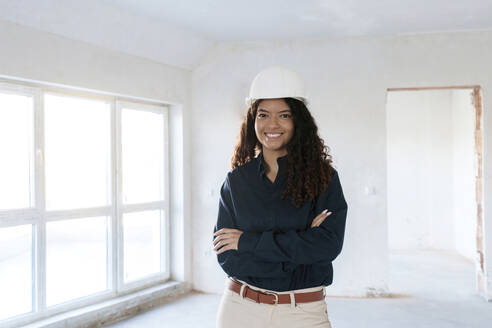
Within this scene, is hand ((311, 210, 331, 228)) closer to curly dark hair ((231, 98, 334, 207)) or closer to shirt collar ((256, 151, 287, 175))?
curly dark hair ((231, 98, 334, 207))

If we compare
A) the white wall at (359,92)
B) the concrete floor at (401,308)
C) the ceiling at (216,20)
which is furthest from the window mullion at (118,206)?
the white wall at (359,92)

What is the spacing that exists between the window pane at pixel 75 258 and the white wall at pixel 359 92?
124 cm

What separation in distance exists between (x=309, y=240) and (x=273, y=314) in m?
0.28

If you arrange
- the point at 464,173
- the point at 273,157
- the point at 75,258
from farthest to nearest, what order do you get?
the point at 464,173, the point at 75,258, the point at 273,157

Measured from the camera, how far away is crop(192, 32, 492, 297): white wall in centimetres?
457

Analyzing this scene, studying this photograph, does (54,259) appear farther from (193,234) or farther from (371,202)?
(371,202)

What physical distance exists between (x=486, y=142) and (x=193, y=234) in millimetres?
3269

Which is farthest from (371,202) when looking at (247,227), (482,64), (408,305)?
(247,227)

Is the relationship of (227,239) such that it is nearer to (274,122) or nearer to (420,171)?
(274,122)

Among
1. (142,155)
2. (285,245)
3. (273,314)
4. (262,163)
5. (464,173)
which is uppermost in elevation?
(142,155)

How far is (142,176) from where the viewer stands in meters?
4.59

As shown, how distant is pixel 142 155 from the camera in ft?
15.1

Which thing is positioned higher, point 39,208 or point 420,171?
point 420,171

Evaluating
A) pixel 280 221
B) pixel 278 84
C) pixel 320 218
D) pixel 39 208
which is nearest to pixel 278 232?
pixel 280 221
